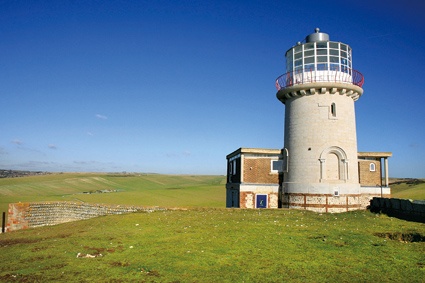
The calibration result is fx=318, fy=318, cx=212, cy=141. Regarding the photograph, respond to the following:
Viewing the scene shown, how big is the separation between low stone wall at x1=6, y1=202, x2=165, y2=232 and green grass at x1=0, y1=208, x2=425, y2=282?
6256mm

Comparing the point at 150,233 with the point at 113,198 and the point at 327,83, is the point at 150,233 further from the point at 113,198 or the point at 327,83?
the point at 113,198

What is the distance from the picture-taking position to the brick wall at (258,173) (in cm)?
2922

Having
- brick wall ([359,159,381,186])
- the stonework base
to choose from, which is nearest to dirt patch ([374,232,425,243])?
the stonework base

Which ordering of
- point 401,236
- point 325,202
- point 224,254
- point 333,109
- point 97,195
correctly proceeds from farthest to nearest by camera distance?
point 97,195, point 333,109, point 325,202, point 401,236, point 224,254

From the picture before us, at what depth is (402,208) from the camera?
22125 mm

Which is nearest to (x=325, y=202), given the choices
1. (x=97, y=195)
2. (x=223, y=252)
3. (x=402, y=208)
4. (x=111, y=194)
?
(x=402, y=208)

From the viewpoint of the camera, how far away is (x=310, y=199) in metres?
26.2

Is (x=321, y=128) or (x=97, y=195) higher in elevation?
(x=321, y=128)

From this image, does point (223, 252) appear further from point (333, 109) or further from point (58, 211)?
point (333, 109)

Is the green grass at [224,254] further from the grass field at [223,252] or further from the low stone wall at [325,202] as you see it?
the low stone wall at [325,202]

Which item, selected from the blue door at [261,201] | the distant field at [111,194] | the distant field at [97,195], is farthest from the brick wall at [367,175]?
the distant field at [97,195]

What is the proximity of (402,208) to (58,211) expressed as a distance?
25773mm

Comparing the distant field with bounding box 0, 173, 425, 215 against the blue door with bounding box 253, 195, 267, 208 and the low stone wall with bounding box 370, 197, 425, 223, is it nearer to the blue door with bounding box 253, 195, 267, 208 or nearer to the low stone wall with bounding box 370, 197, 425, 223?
the blue door with bounding box 253, 195, 267, 208

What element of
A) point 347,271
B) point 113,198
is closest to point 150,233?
point 347,271
